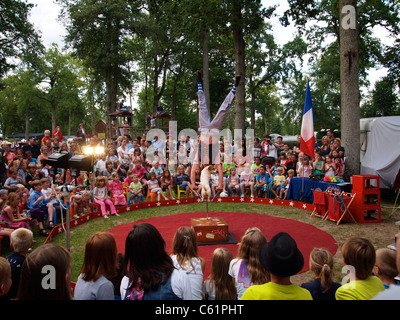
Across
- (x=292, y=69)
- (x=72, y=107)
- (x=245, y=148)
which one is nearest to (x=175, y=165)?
(x=245, y=148)

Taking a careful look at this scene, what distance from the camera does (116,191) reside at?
9359 millimetres

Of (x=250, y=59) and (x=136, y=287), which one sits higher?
(x=250, y=59)

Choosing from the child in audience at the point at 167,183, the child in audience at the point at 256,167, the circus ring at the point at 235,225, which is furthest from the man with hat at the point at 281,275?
the child in audience at the point at 256,167

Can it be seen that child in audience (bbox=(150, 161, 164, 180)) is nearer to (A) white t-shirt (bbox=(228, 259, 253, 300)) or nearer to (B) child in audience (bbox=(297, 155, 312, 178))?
(B) child in audience (bbox=(297, 155, 312, 178))

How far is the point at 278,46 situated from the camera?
31562mm

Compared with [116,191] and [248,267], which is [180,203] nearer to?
[116,191]

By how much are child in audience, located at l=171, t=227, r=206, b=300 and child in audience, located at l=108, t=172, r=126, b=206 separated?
6.49 meters

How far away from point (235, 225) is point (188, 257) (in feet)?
15.8

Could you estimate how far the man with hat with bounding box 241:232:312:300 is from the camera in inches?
76.8

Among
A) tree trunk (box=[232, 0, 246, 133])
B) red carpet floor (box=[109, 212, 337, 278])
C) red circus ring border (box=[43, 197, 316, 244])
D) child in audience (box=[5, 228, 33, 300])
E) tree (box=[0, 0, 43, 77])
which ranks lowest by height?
red carpet floor (box=[109, 212, 337, 278])

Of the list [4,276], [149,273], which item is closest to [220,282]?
[149,273]

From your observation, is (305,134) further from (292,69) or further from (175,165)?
(292,69)

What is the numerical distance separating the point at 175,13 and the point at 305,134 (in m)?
9.62

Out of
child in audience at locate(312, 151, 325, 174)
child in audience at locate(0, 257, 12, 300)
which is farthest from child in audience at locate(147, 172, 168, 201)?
child in audience at locate(0, 257, 12, 300)
